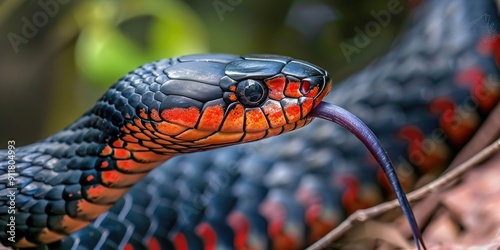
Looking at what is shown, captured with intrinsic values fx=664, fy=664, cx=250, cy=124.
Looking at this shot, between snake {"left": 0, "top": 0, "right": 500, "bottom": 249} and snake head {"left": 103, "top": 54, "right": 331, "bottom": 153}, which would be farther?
snake {"left": 0, "top": 0, "right": 500, "bottom": 249}

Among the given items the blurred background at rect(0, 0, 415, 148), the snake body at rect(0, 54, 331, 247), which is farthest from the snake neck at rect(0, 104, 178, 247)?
the blurred background at rect(0, 0, 415, 148)

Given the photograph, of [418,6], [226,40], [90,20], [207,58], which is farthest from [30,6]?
[418,6]

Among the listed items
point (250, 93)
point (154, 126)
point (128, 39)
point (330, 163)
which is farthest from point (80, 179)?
point (128, 39)

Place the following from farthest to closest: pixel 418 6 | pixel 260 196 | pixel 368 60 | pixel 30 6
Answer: pixel 368 60 → pixel 418 6 → pixel 30 6 → pixel 260 196

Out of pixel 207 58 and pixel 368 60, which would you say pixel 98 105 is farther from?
pixel 368 60

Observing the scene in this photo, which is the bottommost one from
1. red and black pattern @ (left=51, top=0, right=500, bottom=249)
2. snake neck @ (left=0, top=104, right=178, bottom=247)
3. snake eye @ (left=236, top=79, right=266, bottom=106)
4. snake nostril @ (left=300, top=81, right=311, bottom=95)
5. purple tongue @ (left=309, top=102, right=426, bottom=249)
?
red and black pattern @ (left=51, top=0, right=500, bottom=249)

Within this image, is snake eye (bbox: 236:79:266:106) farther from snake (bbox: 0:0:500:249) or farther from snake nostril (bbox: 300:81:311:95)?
snake (bbox: 0:0:500:249)
